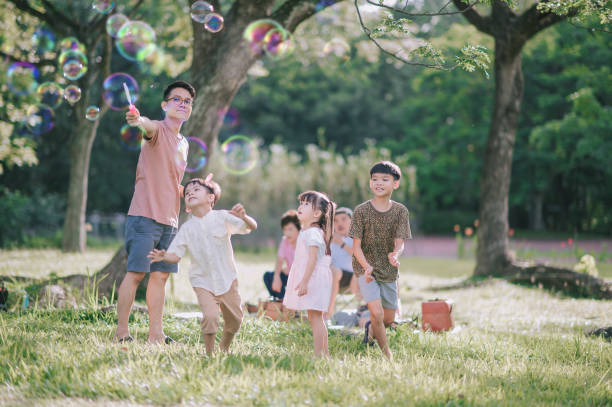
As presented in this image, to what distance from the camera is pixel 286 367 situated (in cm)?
376

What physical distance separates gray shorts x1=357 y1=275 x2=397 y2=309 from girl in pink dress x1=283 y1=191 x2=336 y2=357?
300 millimetres

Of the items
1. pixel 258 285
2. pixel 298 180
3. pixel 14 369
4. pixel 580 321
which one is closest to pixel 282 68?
pixel 298 180

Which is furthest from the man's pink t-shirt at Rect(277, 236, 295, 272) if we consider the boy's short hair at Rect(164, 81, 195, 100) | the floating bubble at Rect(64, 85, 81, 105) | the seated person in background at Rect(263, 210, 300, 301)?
the floating bubble at Rect(64, 85, 81, 105)

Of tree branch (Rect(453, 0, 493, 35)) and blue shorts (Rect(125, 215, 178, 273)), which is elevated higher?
tree branch (Rect(453, 0, 493, 35))

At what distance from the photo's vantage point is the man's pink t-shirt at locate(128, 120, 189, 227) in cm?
459

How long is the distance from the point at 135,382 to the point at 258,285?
6840 millimetres

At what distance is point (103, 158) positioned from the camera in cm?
2772

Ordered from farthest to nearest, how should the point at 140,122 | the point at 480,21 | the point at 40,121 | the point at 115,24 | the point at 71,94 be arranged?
the point at 40,121 < the point at 480,21 < the point at 71,94 < the point at 115,24 < the point at 140,122

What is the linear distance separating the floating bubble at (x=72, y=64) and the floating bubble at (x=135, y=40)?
46.6 inches

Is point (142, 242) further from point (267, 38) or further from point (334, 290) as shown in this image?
point (267, 38)

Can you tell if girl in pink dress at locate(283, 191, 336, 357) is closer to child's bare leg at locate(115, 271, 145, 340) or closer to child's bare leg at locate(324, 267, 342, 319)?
child's bare leg at locate(115, 271, 145, 340)

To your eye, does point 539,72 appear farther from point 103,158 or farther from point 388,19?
point 388,19

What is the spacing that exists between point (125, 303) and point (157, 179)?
103cm

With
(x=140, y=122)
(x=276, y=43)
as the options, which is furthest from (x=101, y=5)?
(x=140, y=122)
